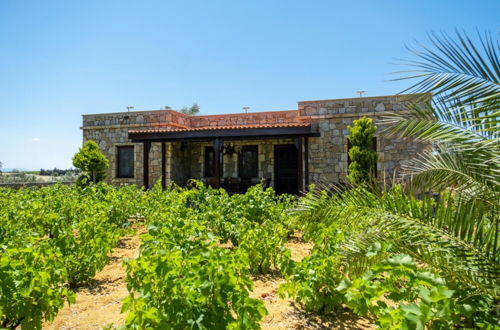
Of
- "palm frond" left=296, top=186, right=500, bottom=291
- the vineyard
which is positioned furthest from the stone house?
A: "palm frond" left=296, top=186, right=500, bottom=291

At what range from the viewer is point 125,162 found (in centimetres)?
1277

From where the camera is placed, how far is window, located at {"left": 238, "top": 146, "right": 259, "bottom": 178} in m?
12.1

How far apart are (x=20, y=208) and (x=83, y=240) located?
1877 millimetres

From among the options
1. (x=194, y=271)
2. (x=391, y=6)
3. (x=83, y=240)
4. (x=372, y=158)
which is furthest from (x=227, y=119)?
(x=194, y=271)

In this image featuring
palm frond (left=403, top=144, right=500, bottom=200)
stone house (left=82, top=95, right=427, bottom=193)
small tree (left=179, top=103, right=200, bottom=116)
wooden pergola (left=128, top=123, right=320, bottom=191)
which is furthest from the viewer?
small tree (left=179, top=103, right=200, bottom=116)

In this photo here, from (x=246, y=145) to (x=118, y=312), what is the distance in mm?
9591

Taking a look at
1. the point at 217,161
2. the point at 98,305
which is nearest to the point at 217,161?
the point at 217,161

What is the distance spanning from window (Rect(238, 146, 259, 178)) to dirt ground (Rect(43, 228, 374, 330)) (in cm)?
831

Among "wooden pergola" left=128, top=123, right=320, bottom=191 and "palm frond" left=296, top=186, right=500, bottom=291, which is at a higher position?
"wooden pergola" left=128, top=123, right=320, bottom=191

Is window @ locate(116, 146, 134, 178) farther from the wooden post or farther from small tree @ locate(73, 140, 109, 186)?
the wooden post

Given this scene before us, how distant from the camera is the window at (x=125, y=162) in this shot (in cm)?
1267

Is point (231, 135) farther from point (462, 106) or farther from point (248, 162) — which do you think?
point (462, 106)

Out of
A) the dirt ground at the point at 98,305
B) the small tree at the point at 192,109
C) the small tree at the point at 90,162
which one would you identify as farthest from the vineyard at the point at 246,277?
the small tree at the point at 192,109

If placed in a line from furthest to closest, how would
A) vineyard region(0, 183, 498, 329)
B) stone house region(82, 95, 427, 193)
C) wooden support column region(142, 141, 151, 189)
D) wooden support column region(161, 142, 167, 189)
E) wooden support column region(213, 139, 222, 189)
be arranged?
wooden support column region(161, 142, 167, 189), wooden support column region(142, 141, 151, 189), stone house region(82, 95, 427, 193), wooden support column region(213, 139, 222, 189), vineyard region(0, 183, 498, 329)
